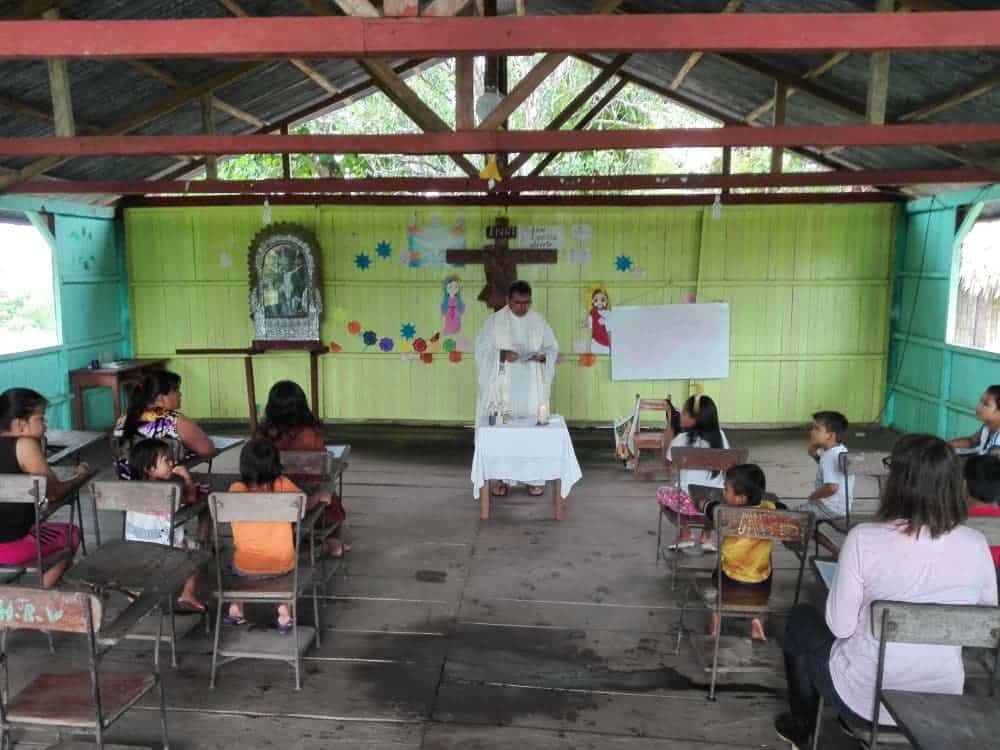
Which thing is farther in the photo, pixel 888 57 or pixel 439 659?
pixel 888 57

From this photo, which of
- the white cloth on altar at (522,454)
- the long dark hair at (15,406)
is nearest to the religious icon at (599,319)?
the white cloth on altar at (522,454)

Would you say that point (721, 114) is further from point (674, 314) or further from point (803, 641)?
point (803, 641)

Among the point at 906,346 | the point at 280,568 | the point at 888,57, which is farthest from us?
the point at 906,346

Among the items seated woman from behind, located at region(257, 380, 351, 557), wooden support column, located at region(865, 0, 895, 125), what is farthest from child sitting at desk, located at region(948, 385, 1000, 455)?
seated woman from behind, located at region(257, 380, 351, 557)

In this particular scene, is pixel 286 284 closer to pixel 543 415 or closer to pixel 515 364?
pixel 515 364

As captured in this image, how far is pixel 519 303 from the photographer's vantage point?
6.38 meters

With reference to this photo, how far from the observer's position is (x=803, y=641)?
2766mm

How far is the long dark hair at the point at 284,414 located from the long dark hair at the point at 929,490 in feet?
11.4

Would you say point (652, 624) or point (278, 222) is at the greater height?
point (278, 222)

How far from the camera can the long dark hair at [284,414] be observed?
4754 millimetres

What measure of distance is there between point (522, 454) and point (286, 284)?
16.0 ft

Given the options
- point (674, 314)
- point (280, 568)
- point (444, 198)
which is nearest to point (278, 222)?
point (444, 198)

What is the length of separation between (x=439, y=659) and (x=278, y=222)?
6831mm

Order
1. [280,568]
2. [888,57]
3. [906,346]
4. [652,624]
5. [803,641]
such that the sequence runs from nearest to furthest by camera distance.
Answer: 1. [803,641]
2. [280,568]
3. [652,624]
4. [888,57]
5. [906,346]
